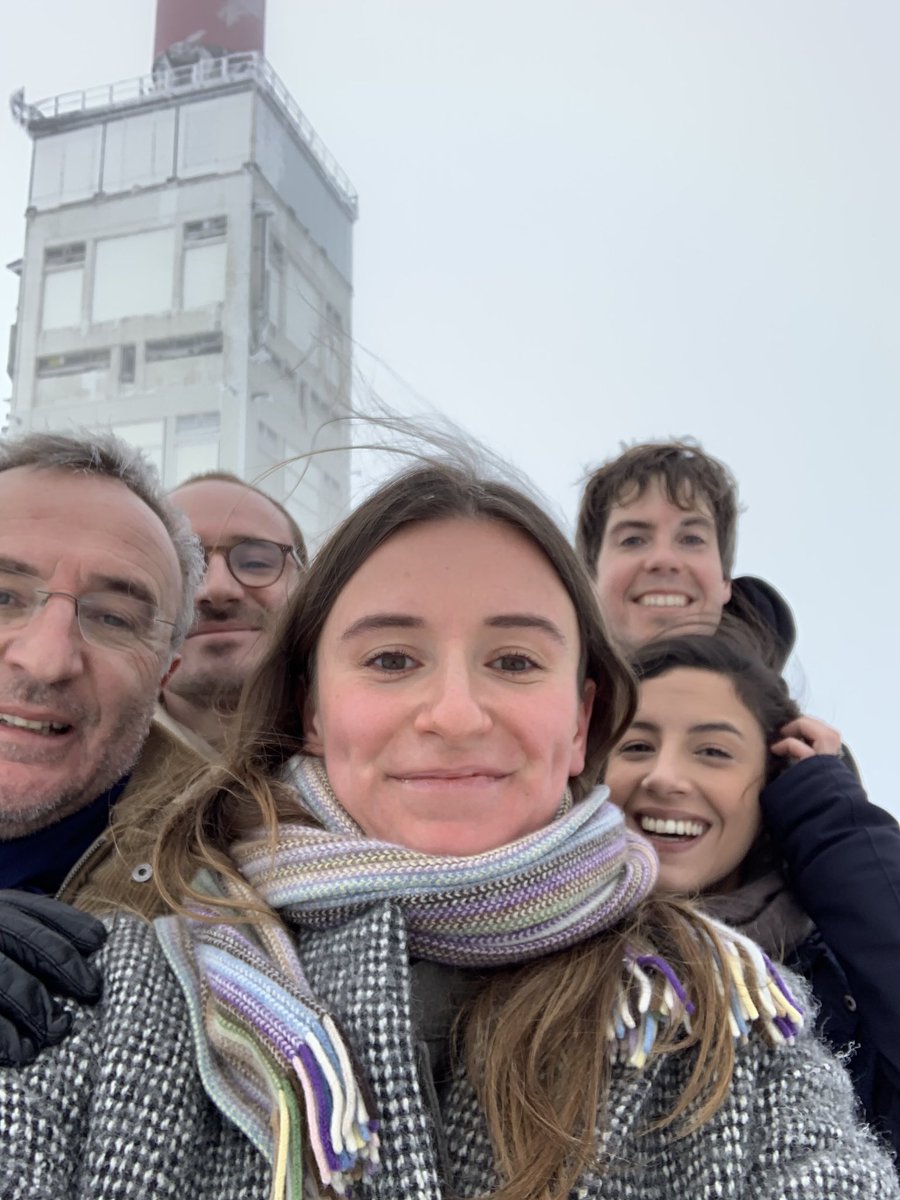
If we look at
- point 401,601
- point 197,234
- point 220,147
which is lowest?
point 401,601

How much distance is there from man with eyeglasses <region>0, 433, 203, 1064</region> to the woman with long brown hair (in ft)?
1.10

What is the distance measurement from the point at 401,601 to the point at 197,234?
16972 mm

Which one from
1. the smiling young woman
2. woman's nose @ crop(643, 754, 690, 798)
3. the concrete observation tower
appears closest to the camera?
the smiling young woman

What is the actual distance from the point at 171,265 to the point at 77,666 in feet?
54.4

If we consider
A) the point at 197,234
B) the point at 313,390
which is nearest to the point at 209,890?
the point at 313,390

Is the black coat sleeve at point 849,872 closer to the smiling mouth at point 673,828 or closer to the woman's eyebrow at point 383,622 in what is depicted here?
the smiling mouth at point 673,828

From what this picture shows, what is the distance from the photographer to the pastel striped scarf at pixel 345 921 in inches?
34.6

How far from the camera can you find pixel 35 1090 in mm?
903

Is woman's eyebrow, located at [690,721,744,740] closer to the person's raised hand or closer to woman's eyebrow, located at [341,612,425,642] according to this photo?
the person's raised hand

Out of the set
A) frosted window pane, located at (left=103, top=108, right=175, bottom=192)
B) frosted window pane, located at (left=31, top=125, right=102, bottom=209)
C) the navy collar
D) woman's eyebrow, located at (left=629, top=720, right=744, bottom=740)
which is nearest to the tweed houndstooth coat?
the navy collar

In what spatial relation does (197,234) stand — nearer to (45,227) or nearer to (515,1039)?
(45,227)

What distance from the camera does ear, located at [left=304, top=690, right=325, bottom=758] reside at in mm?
1269

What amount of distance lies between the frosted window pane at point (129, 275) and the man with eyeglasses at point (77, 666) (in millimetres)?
16345

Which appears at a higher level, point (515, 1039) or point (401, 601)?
point (401, 601)
